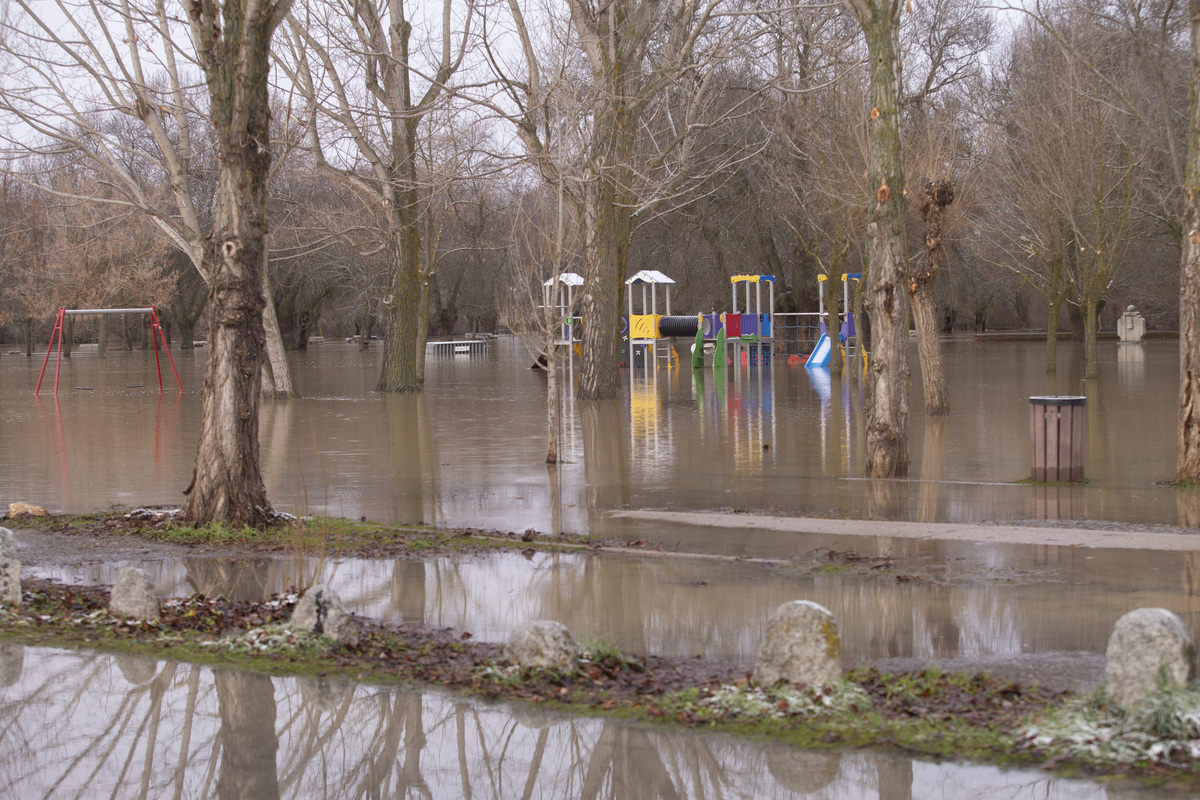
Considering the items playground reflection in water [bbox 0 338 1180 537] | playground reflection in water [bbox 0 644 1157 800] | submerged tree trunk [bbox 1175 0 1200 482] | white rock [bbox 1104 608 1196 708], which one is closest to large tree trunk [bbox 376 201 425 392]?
playground reflection in water [bbox 0 338 1180 537]

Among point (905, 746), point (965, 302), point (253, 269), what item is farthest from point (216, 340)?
point (965, 302)

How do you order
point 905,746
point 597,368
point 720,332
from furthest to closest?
1. point 720,332
2. point 597,368
3. point 905,746

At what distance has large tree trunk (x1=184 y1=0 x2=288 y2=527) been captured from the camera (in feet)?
32.0

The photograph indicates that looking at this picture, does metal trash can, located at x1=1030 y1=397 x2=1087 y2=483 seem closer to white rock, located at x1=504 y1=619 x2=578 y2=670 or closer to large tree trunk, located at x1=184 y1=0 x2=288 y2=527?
large tree trunk, located at x1=184 y1=0 x2=288 y2=527

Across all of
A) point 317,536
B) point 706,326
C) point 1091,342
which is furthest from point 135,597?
point 706,326

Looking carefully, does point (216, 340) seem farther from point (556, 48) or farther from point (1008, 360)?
point (1008, 360)

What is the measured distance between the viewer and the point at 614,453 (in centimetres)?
1605

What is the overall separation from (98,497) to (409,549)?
16.0 feet

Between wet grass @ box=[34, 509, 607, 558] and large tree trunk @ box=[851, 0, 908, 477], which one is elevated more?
large tree trunk @ box=[851, 0, 908, 477]

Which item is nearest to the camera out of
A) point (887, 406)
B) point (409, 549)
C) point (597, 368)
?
point (409, 549)

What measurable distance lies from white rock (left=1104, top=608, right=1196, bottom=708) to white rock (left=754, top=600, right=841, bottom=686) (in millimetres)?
1178

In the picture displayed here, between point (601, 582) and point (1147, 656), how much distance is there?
4116 millimetres

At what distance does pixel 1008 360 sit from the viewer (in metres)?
38.2

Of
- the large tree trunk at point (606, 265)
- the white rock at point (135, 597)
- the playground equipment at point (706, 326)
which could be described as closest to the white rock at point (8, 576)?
the white rock at point (135, 597)
